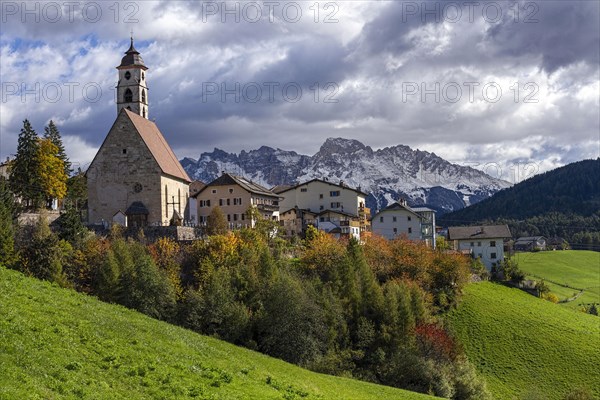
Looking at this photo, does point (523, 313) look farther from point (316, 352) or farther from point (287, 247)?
point (316, 352)

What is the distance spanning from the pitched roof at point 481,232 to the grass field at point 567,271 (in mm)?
13181

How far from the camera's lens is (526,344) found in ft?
233

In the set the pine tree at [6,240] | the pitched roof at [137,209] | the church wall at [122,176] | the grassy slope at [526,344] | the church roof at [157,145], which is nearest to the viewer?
the pine tree at [6,240]

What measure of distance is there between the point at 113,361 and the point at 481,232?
99903 mm

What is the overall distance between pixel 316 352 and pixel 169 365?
2421 cm

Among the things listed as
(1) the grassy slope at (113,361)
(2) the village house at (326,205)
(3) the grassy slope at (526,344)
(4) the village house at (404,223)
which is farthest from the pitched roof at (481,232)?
(1) the grassy slope at (113,361)

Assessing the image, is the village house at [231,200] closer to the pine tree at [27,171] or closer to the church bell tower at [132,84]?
the church bell tower at [132,84]

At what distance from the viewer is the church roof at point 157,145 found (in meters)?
82.7

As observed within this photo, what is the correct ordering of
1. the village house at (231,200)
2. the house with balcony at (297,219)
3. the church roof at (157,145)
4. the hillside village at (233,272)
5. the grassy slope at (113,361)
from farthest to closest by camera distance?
the house with balcony at (297,219) < the village house at (231,200) < the church roof at (157,145) < the hillside village at (233,272) < the grassy slope at (113,361)

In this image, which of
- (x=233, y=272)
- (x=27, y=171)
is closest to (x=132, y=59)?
(x=27, y=171)

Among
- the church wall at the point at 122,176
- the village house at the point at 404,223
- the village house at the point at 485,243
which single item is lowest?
the village house at the point at 485,243

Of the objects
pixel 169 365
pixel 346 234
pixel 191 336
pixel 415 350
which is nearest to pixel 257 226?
pixel 346 234

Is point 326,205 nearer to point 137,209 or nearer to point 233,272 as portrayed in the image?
point 137,209

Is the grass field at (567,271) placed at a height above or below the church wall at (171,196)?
below
